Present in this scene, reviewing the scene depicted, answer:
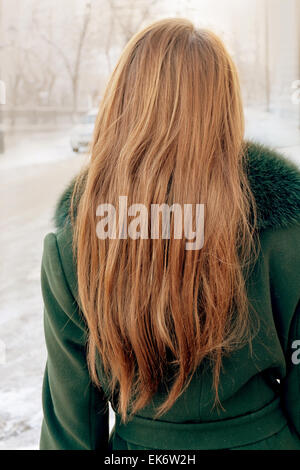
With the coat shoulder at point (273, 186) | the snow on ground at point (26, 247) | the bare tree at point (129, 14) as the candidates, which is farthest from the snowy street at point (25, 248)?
the coat shoulder at point (273, 186)

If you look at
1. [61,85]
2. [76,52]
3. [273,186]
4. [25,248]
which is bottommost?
[25,248]

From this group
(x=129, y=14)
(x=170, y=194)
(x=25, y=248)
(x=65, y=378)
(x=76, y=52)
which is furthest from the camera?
(x=25, y=248)

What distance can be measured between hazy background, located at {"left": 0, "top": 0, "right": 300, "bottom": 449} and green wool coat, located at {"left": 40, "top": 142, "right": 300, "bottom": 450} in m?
0.79

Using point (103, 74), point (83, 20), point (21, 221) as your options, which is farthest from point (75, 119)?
point (21, 221)

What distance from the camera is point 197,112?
23.9 inches

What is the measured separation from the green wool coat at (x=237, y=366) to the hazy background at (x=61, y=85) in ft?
2.60

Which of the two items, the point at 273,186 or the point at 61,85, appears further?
the point at 61,85

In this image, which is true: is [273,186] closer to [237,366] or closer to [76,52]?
[237,366]

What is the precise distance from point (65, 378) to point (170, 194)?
1.28 ft

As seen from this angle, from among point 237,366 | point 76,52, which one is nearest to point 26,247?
point 76,52

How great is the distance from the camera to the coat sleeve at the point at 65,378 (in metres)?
0.67

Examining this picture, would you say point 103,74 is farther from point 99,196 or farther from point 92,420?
point 92,420

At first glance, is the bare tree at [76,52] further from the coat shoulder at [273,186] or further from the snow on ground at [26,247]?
the coat shoulder at [273,186]

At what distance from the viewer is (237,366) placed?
668mm
